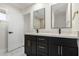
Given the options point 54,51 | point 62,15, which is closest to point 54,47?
point 54,51

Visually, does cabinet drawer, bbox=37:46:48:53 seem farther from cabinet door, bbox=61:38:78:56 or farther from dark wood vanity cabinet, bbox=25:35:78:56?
cabinet door, bbox=61:38:78:56

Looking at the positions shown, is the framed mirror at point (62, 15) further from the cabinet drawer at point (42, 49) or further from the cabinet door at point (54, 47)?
the cabinet drawer at point (42, 49)

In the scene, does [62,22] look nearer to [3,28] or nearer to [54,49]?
Result: [54,49]

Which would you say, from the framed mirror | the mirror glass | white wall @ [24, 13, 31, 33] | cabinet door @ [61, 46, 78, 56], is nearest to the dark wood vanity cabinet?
cabinet door @ [61, 46, 78, 56]

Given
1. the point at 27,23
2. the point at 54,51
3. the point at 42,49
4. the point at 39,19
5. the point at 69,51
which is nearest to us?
the point at 69,51

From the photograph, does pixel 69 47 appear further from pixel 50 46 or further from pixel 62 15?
pixel 62 15

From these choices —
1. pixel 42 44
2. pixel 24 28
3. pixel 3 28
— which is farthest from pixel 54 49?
pixel 3 28

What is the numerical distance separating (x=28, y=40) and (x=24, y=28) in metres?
0.34

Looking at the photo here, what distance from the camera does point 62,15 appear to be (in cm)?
270

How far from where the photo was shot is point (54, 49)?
226 centimetres

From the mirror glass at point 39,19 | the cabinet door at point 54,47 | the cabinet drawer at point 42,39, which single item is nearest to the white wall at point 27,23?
the mirror glass at point 39,19

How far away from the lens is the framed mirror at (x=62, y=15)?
2617 millimetres

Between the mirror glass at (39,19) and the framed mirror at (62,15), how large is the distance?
0.29 m

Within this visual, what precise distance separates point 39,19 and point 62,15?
0.69 metres
